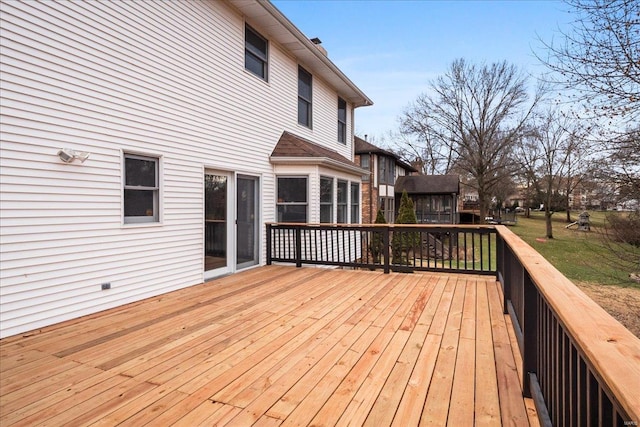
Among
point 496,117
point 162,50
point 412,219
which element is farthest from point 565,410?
point 496,117

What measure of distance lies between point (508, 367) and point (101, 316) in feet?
13.3

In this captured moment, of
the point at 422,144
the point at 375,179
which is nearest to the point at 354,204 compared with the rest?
the point at 375,179

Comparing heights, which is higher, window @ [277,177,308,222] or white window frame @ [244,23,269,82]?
white window frame @ [244,23,269,82]

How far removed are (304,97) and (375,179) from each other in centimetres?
1043

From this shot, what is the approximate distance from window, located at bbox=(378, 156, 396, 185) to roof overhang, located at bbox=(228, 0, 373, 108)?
9.26m

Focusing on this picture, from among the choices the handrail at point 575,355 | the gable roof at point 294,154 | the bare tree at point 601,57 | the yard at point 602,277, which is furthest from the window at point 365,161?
the handrail at point 575,355

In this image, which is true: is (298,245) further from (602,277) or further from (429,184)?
(429,184)

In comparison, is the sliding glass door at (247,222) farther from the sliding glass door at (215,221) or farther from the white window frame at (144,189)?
the white window frame at (144,189)

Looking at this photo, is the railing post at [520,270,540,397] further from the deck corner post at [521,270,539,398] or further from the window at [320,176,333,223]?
the window at [320,176,333,223]

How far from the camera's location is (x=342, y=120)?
1102 centimetres

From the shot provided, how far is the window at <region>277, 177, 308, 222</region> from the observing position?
7414mm

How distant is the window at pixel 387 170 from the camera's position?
19234 millimetres

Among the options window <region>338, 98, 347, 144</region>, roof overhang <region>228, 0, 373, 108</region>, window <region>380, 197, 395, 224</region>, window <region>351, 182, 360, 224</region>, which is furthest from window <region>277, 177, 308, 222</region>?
window <region>380, 197, 395, 224</region>

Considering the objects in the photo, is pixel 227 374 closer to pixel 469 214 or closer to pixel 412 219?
pixel 412 219
